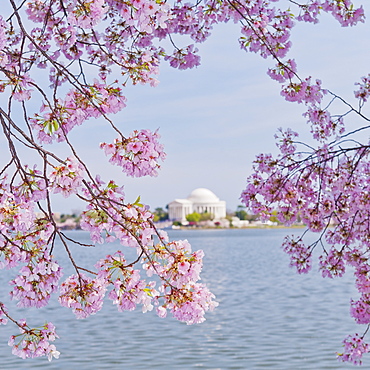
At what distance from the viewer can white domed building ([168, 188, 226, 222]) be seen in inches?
5266

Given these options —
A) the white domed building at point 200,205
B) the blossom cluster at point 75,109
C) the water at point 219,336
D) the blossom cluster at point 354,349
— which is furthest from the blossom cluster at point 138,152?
the white domed building at point 200,205

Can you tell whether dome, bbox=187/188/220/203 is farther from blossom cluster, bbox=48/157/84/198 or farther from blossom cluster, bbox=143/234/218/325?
blossom cluster, bbox=48/157/84/198

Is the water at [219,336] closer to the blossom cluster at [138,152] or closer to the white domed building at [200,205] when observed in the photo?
the blossom cluster at [138,152]

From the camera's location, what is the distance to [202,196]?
135m

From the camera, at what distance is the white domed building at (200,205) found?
134m

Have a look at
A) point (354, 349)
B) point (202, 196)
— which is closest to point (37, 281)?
point (354, 349)

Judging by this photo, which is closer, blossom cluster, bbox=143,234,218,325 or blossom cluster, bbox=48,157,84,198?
blossom cluster, bbox=48,157,84,198

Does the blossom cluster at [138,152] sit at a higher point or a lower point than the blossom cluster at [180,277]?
higher

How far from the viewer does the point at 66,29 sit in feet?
15.7

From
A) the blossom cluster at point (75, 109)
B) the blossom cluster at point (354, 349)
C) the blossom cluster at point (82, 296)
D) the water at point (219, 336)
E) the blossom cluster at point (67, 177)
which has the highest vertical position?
the blossom cluster at point (75, 109)

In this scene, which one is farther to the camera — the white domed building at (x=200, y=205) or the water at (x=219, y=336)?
the white domed building at (x=200, y=205)

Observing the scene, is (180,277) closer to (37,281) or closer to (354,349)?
(37,281)

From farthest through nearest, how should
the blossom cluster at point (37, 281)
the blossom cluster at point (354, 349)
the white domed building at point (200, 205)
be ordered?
the white domed building at point (200, 205)
the blossom cluster at point (354, 349)
the blossom cluster at point (37, 281)

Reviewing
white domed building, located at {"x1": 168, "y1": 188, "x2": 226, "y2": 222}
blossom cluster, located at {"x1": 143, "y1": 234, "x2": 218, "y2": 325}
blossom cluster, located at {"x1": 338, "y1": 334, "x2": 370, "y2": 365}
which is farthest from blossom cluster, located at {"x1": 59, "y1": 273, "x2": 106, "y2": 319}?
white domed building, located at {"x1": 168, "y1": 188, "x2": 226, "y2": 222}
